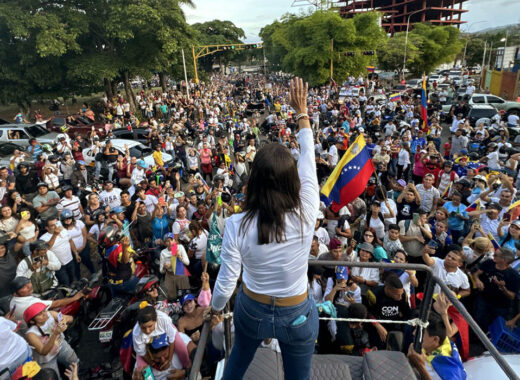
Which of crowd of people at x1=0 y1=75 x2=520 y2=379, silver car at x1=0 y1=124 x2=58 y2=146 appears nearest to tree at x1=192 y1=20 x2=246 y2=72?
silver car at x1=0 y1=124 x2=58 y2=146

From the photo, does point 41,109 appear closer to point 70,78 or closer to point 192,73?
point 70,78

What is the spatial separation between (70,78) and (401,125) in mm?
21550

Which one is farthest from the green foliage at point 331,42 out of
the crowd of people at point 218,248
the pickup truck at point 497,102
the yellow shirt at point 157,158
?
the yellow shirt at point 157,158

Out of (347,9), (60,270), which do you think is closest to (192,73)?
(60,270)

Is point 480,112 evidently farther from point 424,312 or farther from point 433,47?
point 433,47

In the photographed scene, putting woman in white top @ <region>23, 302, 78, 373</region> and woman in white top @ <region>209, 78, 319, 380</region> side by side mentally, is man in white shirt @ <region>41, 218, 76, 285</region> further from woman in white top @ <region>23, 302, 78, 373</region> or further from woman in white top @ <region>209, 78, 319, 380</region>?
woman in white top @ <region>209, 78, 319, 380</region>

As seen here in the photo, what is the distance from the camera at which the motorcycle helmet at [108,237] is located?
5840 mm

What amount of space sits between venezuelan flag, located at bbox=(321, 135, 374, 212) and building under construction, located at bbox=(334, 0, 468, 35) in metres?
76.6

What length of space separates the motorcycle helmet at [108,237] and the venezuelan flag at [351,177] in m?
3.81

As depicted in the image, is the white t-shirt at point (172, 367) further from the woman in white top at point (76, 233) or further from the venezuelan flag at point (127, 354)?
the woman in white top at point (76, 233)

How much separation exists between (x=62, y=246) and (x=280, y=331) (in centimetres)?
565

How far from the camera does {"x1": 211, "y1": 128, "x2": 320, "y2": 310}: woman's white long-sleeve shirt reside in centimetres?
166

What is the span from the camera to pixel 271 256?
166 centimetres

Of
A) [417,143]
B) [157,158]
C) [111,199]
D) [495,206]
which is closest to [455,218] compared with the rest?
[495,206]
